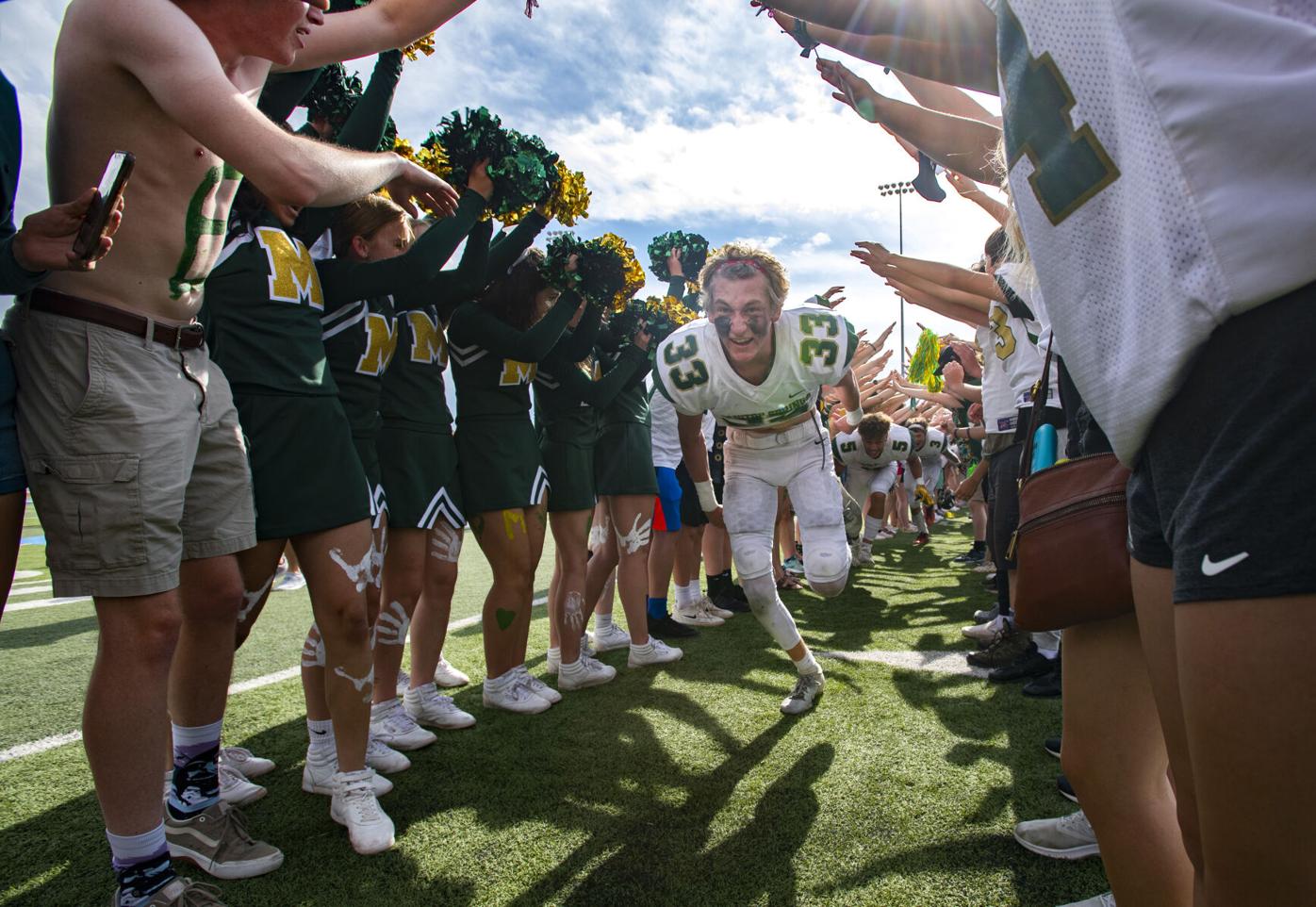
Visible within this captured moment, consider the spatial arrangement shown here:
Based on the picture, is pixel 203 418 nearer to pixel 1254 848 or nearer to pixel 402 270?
pixel 402 270

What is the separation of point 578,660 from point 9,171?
311 cm

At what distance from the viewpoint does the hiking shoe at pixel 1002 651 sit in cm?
402

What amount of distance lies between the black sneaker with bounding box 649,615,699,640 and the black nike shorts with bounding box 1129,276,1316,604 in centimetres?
437

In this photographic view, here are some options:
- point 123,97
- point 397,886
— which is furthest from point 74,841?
point 123,97

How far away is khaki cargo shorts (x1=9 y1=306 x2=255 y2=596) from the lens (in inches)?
64.9

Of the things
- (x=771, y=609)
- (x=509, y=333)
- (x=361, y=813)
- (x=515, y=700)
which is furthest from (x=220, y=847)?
(x=771, y=609)

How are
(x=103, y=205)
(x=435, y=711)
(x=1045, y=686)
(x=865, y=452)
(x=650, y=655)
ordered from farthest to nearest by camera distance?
(x=865, y=452), (x=650, y=655), (x=1045, y=686), (x=435, y=711), (x=103, y=205)

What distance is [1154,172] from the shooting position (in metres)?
0.85

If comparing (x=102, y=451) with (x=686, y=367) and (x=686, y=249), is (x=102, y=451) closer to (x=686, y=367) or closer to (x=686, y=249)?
(x=686, y=367)

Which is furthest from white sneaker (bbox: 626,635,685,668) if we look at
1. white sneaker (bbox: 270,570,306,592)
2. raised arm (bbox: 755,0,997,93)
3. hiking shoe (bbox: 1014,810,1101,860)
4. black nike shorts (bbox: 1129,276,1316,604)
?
white sneaker (bbox: 270,570,306,592)

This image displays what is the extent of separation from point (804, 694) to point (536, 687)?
4.40 ft

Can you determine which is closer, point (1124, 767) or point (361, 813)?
point (1124, 767)

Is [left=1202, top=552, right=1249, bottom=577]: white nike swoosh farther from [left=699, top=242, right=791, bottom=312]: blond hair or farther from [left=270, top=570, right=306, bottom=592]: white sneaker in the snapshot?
[left=270, top=570, right=306, bottom=592]: white sneaker

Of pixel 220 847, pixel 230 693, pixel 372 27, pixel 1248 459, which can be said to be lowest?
pixel 230 693
